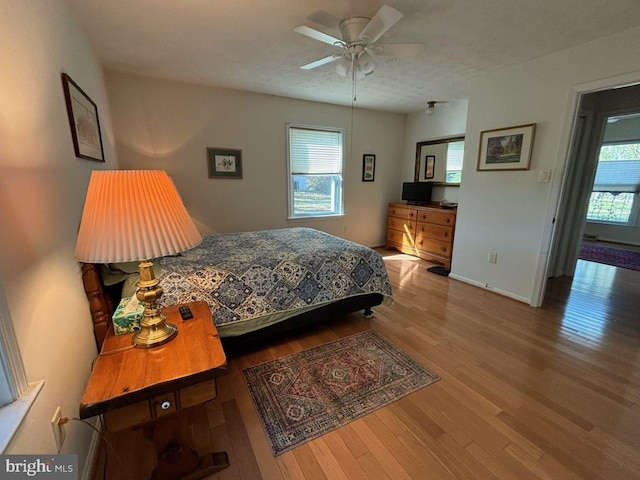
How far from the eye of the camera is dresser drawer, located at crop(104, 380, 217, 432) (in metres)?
1.01

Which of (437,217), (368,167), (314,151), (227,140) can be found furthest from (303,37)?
(437,217)

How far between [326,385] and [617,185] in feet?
24.7

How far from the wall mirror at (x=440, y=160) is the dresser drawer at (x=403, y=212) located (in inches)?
25.6

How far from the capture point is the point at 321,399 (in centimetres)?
173

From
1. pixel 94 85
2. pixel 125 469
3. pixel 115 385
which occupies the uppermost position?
pixel 94 85

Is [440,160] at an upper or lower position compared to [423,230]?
upper

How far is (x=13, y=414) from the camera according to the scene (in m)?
0.76

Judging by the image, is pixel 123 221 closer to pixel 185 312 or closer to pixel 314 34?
pixel 185 312

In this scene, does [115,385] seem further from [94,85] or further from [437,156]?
[437,156]

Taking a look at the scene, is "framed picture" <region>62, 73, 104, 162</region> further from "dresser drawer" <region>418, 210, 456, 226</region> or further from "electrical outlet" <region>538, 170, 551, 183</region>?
"dresser drawer" <region>418, 210, 456, 226</region>

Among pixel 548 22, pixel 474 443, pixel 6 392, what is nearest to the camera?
pixel 6 392

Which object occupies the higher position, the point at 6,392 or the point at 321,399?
the point at 6,392

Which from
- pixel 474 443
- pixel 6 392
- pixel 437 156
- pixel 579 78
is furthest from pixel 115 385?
pixel 437 156

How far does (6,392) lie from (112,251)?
0.46m
